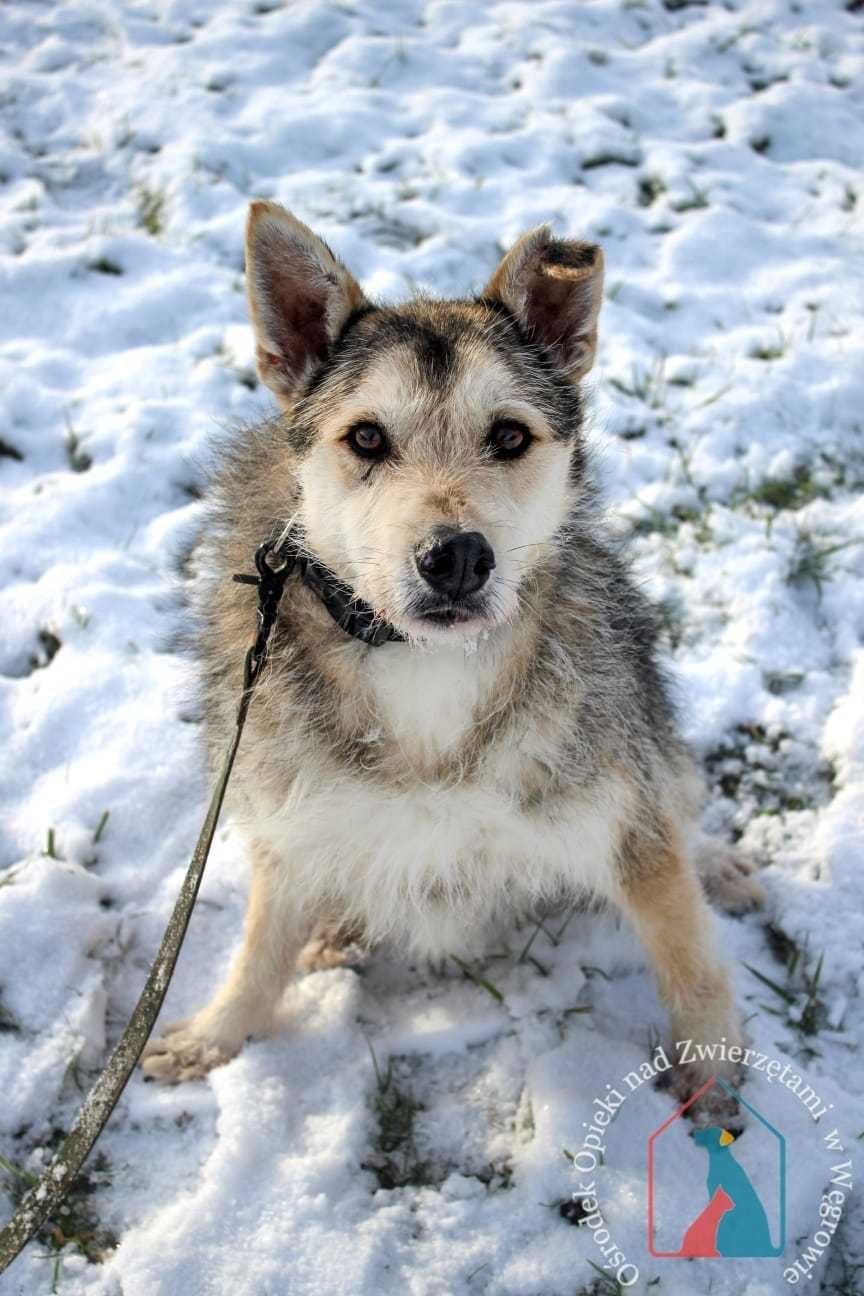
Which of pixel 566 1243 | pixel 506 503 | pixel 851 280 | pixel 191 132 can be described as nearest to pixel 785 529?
pixel 851 280

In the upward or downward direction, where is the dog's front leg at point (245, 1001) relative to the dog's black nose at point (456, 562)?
downward

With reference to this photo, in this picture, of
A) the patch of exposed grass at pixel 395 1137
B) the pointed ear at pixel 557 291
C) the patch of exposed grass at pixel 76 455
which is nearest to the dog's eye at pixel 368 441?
the pointed ear at pixel 557 291

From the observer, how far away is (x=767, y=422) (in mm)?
4750

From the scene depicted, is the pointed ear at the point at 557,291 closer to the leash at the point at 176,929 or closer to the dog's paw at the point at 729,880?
the leash at the point at 176,929

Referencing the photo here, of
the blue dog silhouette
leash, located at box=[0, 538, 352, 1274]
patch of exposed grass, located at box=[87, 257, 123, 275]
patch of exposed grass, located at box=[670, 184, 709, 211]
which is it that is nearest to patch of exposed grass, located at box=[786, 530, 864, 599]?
the blue dog silhouette

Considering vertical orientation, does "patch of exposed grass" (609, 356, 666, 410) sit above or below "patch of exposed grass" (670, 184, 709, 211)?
A: below

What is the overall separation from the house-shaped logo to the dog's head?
1.51 m

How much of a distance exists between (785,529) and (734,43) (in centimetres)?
456

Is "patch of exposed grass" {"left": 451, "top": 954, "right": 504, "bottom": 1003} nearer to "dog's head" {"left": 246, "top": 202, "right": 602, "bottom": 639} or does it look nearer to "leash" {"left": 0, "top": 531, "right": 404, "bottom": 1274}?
"leash" {"left": 0, "top": 531, "right": 404, "bottom": 1274}

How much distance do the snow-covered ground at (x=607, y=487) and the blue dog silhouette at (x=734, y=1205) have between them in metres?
0.05

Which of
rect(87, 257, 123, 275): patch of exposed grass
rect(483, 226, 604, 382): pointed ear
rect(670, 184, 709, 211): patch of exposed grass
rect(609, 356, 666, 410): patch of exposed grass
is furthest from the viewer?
rect(670, 184, 709, 211): patch of exposed grass

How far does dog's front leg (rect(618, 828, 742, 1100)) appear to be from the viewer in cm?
277

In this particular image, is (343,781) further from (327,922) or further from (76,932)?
(76,932)

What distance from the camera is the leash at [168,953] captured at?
204 centimetres
